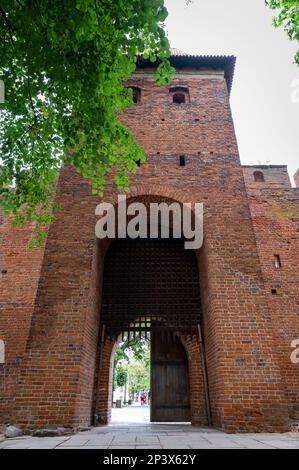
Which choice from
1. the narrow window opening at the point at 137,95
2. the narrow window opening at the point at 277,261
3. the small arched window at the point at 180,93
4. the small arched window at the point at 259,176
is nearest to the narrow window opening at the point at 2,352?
the narrow window opening at the point at 277,261

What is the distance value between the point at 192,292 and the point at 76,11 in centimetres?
619

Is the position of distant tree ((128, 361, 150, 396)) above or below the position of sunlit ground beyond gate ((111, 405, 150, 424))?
above

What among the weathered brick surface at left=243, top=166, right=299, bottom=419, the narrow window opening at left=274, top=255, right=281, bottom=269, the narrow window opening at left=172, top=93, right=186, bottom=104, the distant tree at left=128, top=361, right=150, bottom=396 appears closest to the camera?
the weathered brick surface at left=243, top=166, right=299, bottom=419

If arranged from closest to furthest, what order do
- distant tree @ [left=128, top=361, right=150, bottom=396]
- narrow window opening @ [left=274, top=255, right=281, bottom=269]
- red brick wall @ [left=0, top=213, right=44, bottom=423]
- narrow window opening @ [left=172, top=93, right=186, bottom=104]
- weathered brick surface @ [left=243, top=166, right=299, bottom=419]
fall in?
red brick wall @ [left=0, top=213, right=44, bottom=423], weathered brick surface @ [left=243, top=166, right=299, bottom=419], narrow window opening @ [left=274, top=255, right=281, bottom=269], narrow window opening @ [left=172, top=93, right=186, bottom=104], distant tree @ [left=128, top=361, right=150, bottom=396]

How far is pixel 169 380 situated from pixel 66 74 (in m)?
7.40

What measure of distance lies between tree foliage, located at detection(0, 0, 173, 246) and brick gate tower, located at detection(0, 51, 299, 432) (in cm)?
156

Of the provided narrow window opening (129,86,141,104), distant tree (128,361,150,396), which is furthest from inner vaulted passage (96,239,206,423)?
distant tree (128,361,150,396)

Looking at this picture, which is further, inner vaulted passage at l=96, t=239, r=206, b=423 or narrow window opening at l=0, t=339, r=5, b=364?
inner vaulted passage at l=96, t=239, r=206, b=423

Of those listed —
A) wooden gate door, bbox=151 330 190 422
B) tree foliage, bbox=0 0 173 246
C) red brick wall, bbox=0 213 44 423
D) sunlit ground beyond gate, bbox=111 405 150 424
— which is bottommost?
sunlit ground beyond gate, bbox=111 405 150 424

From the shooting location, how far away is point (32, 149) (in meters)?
5.99

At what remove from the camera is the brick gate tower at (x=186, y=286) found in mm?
5613

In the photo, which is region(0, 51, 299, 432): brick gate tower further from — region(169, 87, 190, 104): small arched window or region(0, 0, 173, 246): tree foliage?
region(0, 0, 173, 246): tree foliage

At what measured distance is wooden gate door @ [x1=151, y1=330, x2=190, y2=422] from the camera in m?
8.10

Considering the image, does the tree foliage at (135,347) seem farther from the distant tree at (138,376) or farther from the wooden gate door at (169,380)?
the distant tree at (138,376)
